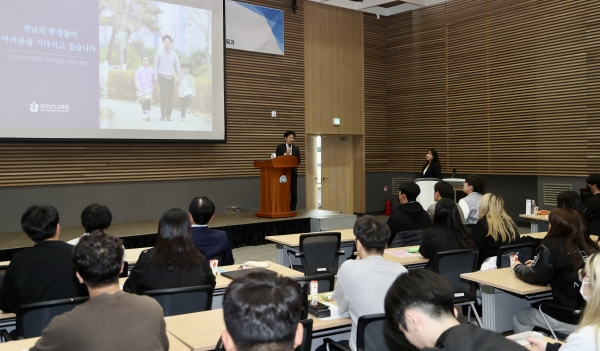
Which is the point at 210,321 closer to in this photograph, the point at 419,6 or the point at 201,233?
the point at 201,233

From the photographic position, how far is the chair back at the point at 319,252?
4.75 metres

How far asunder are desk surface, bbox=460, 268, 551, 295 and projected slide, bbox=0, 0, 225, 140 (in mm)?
6408

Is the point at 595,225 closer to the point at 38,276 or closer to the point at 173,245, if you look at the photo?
the point at 173,245

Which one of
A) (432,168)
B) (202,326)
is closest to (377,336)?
(202,326)

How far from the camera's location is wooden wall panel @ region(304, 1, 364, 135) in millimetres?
11312

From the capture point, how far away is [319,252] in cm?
485

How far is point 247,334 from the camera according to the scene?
1318mm

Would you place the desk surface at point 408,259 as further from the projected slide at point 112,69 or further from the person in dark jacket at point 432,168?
the person in dark jacket at point 432,168

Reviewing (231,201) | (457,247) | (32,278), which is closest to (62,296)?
(32,278)

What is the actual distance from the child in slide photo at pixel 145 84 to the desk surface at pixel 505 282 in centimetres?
646

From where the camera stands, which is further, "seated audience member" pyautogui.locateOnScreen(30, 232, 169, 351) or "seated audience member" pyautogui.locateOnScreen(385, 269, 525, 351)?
"seated audience member" pyautogui.locateOnScreen(30, 232, 169, 351)

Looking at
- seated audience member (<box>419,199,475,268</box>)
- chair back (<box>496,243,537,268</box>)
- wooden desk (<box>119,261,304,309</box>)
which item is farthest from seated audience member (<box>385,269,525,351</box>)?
→ chair back (<box>496,243,537,268</box>)

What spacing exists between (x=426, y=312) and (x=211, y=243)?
267 centimetres

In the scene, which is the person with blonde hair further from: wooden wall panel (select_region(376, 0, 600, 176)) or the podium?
wooden wall panel (select_region(376, 0, 600, 176))
